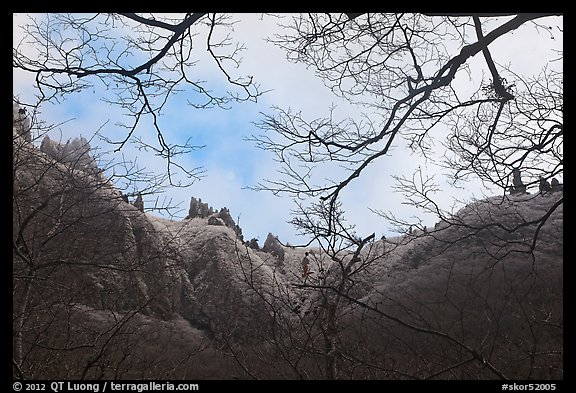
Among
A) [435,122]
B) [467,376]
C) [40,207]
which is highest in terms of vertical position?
[435,122]

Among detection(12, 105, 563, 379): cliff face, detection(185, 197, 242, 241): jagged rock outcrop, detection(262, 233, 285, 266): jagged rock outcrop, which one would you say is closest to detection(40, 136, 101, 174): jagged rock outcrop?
detection(12, 105, 563, 379): cliff face

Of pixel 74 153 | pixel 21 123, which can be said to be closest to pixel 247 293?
pixel 74 153

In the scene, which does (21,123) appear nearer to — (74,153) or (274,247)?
(74,153)

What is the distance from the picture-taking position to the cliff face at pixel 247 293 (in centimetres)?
256

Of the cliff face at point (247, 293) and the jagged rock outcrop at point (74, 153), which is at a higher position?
the jagged rock outcrop at point (74, 153)

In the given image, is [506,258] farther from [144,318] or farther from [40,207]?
[40,207]

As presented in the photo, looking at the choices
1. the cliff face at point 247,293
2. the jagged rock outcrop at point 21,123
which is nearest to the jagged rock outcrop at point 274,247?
the cliff face at point 247,293

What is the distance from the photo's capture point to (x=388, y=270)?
122 inches

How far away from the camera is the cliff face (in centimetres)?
256

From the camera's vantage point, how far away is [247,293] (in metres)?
2.91

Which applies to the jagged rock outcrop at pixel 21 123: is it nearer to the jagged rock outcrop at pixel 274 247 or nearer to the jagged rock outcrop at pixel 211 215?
the jagged rock outcrop at pixel 211 215

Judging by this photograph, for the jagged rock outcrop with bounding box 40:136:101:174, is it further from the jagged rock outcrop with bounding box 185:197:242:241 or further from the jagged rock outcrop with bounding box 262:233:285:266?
the jagged rock outcrop with bounding box 262:233:285:266

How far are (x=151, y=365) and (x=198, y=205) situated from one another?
3.29 ft
